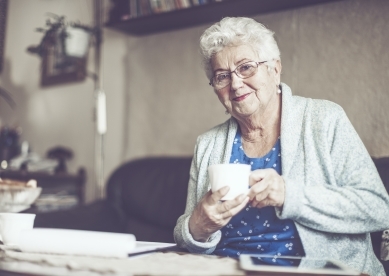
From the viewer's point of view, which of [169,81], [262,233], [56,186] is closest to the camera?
[262,233]

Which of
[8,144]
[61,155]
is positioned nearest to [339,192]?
[61,155]

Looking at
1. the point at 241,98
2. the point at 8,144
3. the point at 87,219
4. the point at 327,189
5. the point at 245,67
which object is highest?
the point at 245,67

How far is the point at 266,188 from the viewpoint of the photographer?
3.41 feet

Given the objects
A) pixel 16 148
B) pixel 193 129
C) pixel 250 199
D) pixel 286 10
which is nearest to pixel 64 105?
pixel 16 148

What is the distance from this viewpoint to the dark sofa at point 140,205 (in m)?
2.02

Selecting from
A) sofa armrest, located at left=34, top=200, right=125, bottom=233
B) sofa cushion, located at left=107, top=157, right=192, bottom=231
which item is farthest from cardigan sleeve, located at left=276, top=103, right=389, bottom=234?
sofa armrest, located at left=34, top=200, right=125, bottom=233

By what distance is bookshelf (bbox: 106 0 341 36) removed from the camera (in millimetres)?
1952

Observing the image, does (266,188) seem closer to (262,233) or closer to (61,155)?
(262,233)

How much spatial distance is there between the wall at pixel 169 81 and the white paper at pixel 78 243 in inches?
49.5

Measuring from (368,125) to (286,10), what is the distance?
0.66 m

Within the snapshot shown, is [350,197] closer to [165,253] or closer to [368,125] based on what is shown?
[165,253]

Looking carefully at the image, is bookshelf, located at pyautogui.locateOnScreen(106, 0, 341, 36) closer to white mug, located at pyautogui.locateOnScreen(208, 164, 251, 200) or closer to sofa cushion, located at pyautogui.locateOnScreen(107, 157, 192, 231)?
sofa cushion, located at pyautogui.locateOnScreen(107, 157, 192, 231)

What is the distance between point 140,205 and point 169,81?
2.44 ft

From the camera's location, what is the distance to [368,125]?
1.76m
